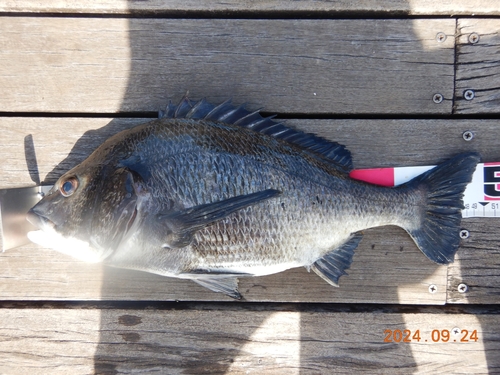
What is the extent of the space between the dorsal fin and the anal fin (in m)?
0.34

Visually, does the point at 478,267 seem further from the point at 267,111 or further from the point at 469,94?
the point at 267,111

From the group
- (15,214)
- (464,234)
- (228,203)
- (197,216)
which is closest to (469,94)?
(464,234)

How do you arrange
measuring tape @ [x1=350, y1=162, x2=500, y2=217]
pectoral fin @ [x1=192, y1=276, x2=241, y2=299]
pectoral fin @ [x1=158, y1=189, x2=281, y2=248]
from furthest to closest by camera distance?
measuring tape @ [x1=350, y1=162, x2=500, y2=217], pectoral fin @ [x1=192, y1=276, x2=241, y2=299], pectoral fin @ [x1=158, y1=189, x2=281, y2=248]

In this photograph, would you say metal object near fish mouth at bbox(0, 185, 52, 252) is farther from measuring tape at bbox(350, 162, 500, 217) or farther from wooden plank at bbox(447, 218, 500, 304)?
wooden plank at bbox(447, 218, 500, 304)

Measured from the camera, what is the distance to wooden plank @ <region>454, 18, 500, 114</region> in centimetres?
174

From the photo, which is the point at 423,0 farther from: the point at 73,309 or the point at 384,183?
the point at 73,309

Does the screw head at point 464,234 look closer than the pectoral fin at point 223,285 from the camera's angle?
No

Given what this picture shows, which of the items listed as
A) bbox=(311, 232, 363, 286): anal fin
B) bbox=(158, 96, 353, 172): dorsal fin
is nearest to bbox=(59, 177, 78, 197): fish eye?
bbox=(158, 96, 353, 172): dorsal fin

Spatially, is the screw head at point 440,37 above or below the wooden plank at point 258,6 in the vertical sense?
below

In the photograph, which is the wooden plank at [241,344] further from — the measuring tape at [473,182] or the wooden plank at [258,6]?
the wooden plank at [258,6]

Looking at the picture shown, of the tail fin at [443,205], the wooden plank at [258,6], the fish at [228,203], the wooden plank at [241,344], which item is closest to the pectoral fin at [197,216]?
the fish at [228,203]

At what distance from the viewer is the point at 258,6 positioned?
5.71ft

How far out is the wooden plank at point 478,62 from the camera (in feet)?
5.70

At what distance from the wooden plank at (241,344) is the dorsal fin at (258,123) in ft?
2.58
